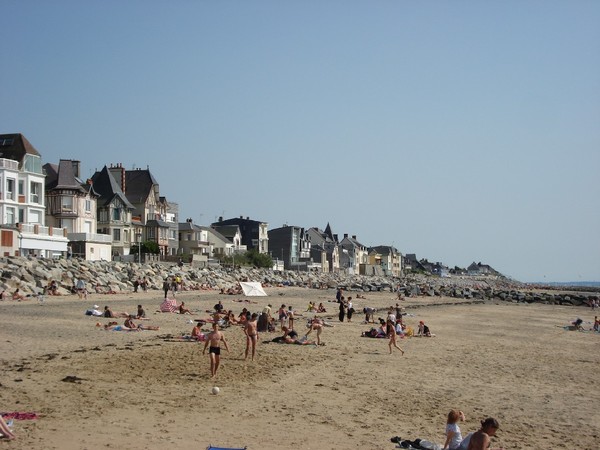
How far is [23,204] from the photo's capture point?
46.6 m

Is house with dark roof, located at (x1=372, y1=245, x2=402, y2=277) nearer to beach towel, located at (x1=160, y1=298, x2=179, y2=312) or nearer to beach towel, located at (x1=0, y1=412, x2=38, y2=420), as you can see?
beach towel, located at (x1=160, y1=298, x2=179, y2=312)

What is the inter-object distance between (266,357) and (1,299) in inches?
718

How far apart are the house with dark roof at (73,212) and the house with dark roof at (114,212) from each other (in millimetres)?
5108

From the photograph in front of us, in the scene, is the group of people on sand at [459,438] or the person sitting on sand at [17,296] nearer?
the group of people on sand at [459,438]

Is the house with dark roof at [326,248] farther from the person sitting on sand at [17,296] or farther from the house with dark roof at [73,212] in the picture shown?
the person sitting on sand at [17,296]

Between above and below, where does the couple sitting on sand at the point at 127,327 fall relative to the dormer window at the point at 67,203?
below

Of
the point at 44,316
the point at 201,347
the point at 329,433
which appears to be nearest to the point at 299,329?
the point at 201,347

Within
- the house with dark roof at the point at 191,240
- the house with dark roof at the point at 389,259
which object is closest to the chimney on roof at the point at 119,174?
the house with dark roof at the point at 191,240

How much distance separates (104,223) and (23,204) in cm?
1741

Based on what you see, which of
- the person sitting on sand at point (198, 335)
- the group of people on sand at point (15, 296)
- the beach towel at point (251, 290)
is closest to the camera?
the person sitting on sand at point (198, 335)

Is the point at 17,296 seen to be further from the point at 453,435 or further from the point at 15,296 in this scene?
the point at 453,435

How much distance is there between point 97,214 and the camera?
210 feet

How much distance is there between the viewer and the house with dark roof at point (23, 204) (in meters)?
43.8

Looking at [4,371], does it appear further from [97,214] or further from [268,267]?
[268,267]
